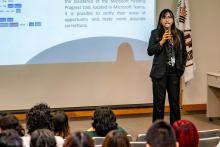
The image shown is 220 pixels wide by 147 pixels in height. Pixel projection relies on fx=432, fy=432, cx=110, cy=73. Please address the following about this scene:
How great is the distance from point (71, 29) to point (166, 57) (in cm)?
146

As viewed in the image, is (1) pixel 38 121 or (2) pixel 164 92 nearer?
(1) pixel 38 121

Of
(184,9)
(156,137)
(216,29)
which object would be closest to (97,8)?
(184,9)

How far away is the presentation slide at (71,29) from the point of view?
5.38 meters

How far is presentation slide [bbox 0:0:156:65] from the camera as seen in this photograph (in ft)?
17.6

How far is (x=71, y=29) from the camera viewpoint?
18.2 ft

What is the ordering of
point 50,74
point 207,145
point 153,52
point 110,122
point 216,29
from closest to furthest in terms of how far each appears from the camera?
point 207,145 → point 110,122 → point 153,52 → point 50,74 → point 216,29

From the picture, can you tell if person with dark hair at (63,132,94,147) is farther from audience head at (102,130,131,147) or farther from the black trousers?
the black trousers

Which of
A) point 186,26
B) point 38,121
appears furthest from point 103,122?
point 186,26

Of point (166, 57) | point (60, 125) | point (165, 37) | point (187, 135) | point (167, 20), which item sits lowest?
point (60, 125)

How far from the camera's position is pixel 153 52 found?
470cm

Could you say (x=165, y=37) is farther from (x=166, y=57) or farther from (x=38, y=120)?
(x=38, y=120)

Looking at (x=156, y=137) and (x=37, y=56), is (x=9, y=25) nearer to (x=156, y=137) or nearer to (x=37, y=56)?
(x=37, y=56)

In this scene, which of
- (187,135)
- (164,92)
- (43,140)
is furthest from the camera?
(164,92)

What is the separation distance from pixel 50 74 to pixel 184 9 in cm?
201
